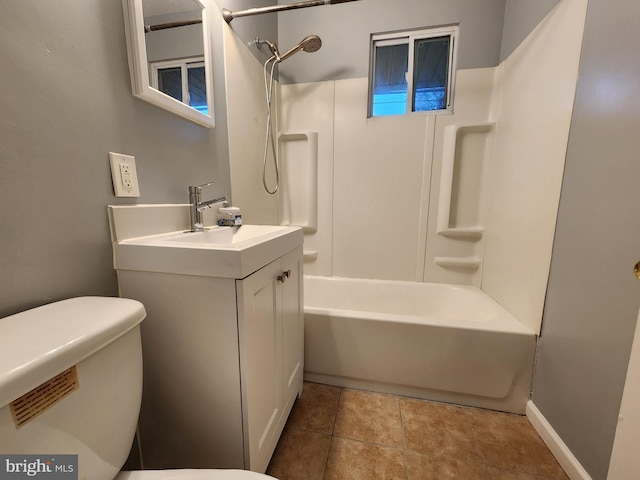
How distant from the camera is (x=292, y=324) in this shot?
114 cm

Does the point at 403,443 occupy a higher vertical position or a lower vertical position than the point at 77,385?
lower

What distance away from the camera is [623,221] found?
0.82m

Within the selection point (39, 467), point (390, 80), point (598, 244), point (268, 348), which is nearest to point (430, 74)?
point (390, 80)

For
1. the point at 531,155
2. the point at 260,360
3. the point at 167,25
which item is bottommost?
the point at 260,360

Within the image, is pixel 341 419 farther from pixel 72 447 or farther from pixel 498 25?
pixel 498 25

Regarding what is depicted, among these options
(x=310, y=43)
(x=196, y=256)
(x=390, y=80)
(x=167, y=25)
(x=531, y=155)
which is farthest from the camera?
(x=390, y=80)

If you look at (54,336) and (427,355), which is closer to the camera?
(54,336)

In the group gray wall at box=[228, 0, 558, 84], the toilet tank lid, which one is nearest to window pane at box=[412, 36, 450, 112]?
gray wall at box=[228, 0, 558, 84]

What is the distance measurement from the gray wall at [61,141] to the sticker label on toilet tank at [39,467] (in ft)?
1.10

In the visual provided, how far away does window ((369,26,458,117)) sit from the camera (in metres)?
1.82

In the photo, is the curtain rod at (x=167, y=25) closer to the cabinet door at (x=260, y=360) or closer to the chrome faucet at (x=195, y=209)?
the chrome faucet at (x=195, y=209)

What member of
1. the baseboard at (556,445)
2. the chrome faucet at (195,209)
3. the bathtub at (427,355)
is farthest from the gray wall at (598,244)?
the chrome faucet at (195,209)

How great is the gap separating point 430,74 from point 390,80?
0.27 meters

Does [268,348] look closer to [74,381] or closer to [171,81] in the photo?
[74,381]
